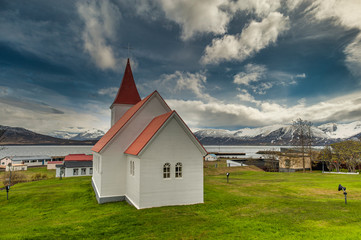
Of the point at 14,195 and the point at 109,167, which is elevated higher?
the point at 109,167

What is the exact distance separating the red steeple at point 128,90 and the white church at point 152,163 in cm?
731

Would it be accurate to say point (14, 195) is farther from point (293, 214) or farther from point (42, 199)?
point (293, 214)

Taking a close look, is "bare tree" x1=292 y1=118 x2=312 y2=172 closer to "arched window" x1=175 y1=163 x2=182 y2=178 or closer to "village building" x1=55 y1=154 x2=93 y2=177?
"arched window" x1=175 y1=163 x2=182 y2=178

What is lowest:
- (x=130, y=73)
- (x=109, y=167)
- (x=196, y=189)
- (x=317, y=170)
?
(x=317, y=170)

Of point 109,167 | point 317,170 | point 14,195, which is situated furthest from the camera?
point 317,170

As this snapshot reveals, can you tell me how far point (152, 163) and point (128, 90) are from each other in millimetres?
13650

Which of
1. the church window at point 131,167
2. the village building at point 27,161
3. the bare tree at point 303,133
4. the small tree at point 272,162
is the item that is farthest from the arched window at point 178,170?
the village building at point 27,161

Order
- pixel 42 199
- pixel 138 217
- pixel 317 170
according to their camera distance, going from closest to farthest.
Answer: pixel 138 217 → pixel 42 199 → pixel 317 170

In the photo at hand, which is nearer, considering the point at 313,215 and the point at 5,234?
the point at 5,234

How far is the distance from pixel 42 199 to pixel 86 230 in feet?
36.8

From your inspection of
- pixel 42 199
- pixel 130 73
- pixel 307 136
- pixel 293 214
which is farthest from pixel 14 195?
pixel 307 136

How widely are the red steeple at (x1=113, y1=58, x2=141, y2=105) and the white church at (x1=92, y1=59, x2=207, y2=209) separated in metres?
7.31

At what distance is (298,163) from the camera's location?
50188 mm

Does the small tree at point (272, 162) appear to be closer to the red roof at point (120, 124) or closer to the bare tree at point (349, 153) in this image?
the bare tree at point (349, 153)
